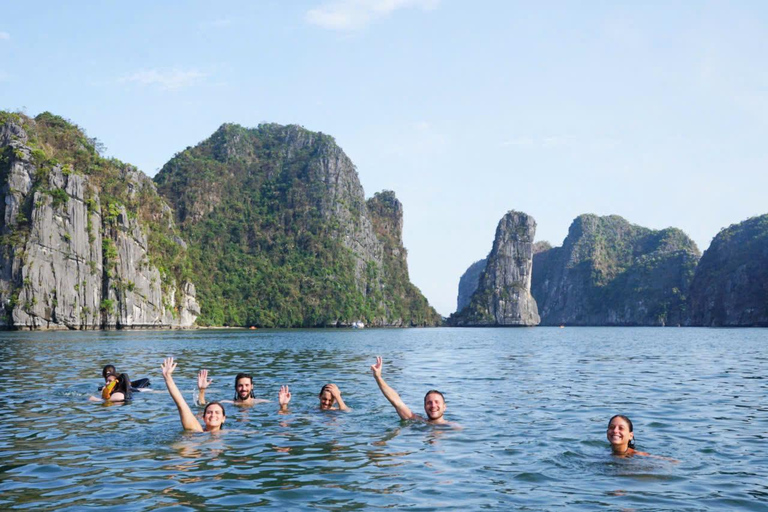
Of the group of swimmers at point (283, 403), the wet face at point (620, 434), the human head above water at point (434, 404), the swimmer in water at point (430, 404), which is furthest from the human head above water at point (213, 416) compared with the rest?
the wet face at point (620, 434)

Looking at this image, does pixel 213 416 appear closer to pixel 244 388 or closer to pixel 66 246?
pixel 244 388

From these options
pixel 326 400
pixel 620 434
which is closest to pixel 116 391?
pixel 326 400

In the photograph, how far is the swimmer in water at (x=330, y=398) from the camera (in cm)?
1902

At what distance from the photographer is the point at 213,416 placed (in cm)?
1526

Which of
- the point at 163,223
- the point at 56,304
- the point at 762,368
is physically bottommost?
the point at 762,368

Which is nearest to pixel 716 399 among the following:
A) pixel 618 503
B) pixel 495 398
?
pixel 495 398

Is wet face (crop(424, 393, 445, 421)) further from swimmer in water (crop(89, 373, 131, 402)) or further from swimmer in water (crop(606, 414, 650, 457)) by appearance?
swimmer in water (crop(89, 373, 131, 402))

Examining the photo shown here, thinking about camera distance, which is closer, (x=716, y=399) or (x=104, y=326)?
(x=716, y=399)

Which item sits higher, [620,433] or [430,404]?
[430,404]

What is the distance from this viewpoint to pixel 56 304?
10225 cm

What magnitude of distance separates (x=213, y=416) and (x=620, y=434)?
8767 mm

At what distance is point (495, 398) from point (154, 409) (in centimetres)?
1123

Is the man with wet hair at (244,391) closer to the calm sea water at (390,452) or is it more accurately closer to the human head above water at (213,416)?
the calm sea water at (390,452)

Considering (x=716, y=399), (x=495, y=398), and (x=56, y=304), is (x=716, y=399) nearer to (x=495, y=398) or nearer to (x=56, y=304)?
(x=495, y=398)
